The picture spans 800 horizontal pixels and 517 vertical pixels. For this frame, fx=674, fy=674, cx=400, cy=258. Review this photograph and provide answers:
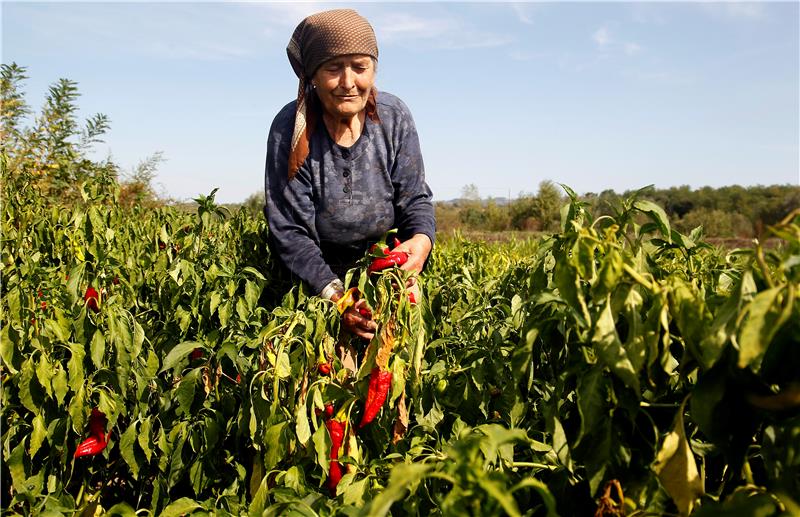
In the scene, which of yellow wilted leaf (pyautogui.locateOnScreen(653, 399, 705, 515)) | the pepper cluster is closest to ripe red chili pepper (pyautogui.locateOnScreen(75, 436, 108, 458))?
the pepper cluster

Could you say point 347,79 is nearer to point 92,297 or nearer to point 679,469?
point 92,297

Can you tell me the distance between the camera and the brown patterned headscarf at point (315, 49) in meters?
2.21

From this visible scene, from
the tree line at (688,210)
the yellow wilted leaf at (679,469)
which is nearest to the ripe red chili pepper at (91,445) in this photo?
the yellow wilted leaf at (679,469)

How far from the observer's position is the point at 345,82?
225cm

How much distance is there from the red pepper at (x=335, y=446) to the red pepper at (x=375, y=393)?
50 mm

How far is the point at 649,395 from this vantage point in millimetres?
1045

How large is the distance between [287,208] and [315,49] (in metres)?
0.54

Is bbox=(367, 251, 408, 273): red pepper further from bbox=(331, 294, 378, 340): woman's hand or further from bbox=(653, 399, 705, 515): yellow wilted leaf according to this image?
bbox=(653, 399, 705, 515): yellow wilted leaf

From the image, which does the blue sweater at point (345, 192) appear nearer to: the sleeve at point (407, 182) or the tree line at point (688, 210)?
the sleeve at point (407, 182)

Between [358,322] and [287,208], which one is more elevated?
[287,208]

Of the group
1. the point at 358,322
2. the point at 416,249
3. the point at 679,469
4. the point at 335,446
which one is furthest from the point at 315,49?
the point at 679,469

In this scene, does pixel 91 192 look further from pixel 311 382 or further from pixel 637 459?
pixel 637 459

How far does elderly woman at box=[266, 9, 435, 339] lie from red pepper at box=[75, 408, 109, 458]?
0.74 m

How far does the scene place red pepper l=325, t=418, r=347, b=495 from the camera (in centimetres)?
139
